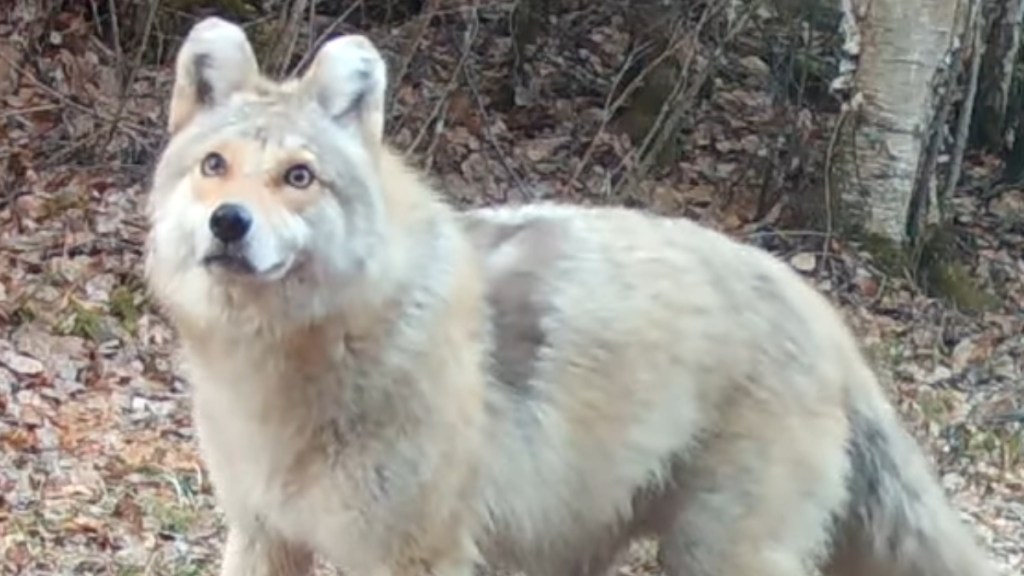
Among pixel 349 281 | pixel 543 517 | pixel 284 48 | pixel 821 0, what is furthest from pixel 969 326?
pixel 349 281

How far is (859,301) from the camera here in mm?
10273

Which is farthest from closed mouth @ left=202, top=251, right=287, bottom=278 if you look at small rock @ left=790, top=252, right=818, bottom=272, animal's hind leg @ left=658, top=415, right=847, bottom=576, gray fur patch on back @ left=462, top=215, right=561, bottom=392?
Answer: small rock @ left=790, top=252, right=818, bottom=272

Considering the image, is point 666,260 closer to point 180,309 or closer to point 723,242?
point 723,242

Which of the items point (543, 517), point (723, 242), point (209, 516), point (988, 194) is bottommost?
point (988, 194)

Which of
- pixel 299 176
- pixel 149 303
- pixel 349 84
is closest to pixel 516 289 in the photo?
pixel 349 84

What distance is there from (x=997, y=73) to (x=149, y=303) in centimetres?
560

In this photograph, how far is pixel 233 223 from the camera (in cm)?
467

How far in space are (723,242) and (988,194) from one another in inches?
283

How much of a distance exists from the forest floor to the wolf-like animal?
4.04 feet

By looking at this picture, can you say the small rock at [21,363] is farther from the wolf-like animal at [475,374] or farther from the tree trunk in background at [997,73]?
the tree trunk in background at [997,73]

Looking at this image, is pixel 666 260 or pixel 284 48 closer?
pixel 666 260

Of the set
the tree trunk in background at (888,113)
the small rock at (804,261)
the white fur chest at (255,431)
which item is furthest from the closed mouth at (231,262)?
the tree trunk in background at (888,113)

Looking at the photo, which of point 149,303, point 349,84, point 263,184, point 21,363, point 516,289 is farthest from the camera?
point 149,303

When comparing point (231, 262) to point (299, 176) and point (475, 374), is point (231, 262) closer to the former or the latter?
point (299, 176)
